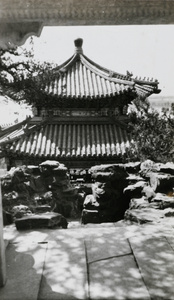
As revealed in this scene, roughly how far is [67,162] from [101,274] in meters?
9.07

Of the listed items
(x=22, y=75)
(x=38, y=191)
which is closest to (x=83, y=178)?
(x=38, y=191)

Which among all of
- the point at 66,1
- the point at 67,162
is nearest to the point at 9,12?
the point at 66,1

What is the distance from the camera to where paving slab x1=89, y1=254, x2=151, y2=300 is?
2410mm

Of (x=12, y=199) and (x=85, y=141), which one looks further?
(x=85, y=141)

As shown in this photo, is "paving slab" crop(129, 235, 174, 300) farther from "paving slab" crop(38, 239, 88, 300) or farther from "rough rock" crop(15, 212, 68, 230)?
"rough rock" crop(15, 212, 68, 230)

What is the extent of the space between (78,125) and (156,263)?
1017 centimetres

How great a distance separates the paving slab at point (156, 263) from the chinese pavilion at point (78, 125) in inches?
312

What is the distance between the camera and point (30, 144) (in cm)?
1184

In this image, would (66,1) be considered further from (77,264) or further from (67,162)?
(67,162)

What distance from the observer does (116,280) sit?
104 inches

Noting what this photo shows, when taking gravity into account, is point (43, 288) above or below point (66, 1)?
below

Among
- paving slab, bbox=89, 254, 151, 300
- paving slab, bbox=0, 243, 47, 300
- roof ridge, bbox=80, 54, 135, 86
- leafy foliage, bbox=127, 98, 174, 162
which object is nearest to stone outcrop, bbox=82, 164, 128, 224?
leafy foliage, bbox=127, 98, 174, 162

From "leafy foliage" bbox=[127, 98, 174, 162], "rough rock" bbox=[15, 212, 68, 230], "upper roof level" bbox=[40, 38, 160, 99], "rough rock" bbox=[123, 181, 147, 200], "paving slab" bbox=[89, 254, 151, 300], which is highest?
"upper roof level" bbox=[40, 38, 160, 99]

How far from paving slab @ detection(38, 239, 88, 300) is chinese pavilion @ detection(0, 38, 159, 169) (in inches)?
317
